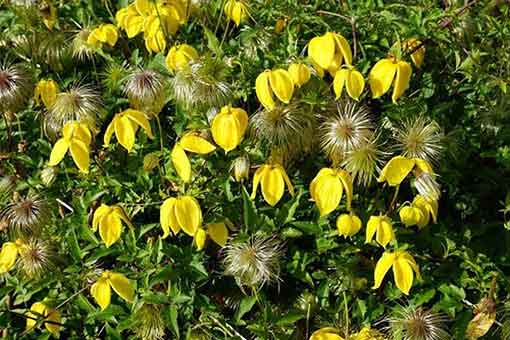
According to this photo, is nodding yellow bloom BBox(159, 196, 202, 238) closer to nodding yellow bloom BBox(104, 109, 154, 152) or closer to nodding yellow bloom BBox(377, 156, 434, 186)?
nodding yellow bloom BBox(104, 109, 154, 152)

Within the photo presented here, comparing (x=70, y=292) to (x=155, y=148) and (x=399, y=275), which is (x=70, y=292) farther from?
(x=399, y=275)

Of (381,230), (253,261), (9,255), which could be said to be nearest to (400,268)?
(381,230)

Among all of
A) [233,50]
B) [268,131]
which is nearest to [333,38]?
[268,131]

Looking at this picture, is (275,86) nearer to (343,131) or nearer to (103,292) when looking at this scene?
(343,131)

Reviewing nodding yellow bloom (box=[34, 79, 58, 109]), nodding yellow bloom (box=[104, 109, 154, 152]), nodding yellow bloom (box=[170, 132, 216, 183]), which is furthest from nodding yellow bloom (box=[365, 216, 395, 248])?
nodding yellow bloom (box=[34, 79, 58, 109])

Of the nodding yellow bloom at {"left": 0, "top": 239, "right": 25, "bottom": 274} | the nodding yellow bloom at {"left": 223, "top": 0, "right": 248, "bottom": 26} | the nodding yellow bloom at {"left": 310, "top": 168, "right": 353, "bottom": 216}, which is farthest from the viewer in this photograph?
the nodding yellow bloom at {"left": 223, "top": 0, "right": 248, "bottom": 26}
